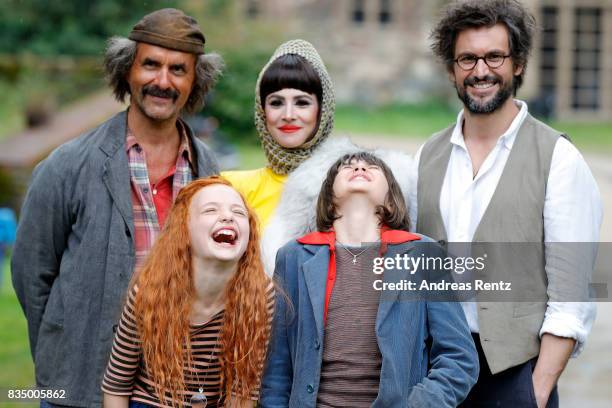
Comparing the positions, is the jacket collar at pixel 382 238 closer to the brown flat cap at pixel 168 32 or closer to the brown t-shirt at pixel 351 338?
the brown t-shirt at pixel 351 338

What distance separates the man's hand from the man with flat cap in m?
1.55

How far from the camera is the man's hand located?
353 cm

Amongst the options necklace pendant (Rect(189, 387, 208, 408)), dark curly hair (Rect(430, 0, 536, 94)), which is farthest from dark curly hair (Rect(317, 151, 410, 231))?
necklace pendant (Rect(189, 387, 208, 408))

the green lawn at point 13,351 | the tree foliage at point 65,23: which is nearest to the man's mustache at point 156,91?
the green lawn at point 13,351

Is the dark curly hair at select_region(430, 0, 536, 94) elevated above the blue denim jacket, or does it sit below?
above

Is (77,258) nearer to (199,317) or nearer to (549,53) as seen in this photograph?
(199,317)

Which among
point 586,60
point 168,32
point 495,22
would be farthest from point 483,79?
point 586,60

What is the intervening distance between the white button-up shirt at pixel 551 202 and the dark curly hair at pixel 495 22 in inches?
8.8

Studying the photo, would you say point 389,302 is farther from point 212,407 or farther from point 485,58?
point 485,58

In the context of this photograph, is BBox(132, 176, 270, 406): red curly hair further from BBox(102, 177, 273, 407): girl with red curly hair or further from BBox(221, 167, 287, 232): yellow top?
BBox(221, 167, 287, 232): yellow top

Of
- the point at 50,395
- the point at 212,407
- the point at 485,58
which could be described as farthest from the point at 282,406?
the point at 485,58

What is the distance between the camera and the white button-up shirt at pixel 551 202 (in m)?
3.53

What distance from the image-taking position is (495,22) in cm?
375

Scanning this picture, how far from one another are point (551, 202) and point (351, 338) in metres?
0.89
